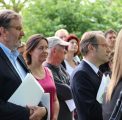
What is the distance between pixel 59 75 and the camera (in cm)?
519

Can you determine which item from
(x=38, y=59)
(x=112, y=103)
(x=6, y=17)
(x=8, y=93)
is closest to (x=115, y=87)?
(x=112, y=103)

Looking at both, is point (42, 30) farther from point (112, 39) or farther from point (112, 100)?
point (112, 100)

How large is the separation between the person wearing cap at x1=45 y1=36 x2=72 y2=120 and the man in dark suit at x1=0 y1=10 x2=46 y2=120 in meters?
1.23

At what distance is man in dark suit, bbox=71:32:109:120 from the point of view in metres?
4.08

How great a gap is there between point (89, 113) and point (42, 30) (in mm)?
9324

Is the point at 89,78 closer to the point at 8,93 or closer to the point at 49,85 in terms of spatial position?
the point at 49,85

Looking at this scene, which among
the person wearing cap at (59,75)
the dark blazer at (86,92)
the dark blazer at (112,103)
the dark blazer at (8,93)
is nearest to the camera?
the dark blazer at (112,103)

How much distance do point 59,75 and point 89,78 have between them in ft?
3.33

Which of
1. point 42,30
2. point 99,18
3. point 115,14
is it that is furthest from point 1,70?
point 115,14

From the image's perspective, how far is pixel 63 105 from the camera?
505cm

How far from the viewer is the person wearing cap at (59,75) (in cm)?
500

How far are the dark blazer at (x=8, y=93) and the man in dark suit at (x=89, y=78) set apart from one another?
0.86 meters

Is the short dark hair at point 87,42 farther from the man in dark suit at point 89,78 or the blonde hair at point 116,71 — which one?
the blonde hair at point 116,71

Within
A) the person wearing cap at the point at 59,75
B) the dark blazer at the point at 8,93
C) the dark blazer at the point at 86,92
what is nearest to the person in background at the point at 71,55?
the person wearing cap at the point at 59,75
